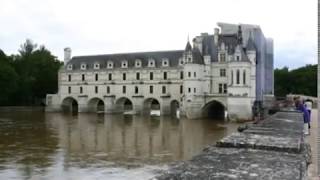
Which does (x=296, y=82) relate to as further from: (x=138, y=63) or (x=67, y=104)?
(x=67, y=104)

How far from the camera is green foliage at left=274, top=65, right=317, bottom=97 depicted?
82812 mm

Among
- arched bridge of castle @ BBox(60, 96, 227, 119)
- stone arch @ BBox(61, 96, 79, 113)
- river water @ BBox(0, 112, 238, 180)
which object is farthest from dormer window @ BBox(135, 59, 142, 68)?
river water @ BBox(0, 112, 238, 180)

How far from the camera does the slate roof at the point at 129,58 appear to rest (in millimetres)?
59812

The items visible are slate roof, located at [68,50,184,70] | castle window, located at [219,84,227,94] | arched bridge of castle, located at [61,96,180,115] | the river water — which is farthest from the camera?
slate roof, located at [68,50,184,70]

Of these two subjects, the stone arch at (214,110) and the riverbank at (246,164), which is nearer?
the riverbank at (246,164)

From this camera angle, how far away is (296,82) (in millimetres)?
85188

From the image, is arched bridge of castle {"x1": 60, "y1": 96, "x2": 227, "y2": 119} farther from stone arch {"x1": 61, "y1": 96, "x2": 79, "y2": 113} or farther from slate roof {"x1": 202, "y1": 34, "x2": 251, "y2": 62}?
slate roof {"x1": 202, "y1": 34, "x2": 251, "y2": 62}

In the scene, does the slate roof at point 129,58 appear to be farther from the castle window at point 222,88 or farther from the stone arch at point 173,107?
the castle window at point 222,88

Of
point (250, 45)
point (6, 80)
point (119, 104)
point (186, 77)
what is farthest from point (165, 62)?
point (6, 80)

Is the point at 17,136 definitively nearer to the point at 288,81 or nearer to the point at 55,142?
the point at 55,142

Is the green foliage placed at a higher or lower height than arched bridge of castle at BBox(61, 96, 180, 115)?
higher

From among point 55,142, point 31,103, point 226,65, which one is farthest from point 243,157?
point 31,103

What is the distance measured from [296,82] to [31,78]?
4933 cm

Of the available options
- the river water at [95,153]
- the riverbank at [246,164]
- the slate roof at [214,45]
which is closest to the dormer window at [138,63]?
the slate roof at [214,45]
